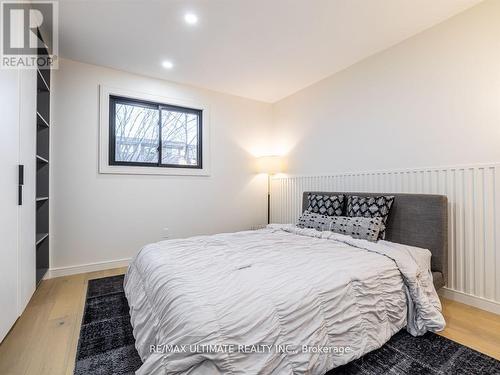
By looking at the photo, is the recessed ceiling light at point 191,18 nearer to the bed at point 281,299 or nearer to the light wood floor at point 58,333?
the bed at point 281,299

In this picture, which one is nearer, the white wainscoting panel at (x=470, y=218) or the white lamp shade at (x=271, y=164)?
the white wainscoting panel at (x=470, y=218)

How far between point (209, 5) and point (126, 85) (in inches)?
65.1

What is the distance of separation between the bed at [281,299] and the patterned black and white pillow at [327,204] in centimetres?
56

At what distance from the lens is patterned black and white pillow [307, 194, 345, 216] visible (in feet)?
8.82

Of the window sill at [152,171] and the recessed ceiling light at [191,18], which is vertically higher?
the recessed ceiling light at [191,18]

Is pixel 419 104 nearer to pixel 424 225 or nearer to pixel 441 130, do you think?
pixel 441 130

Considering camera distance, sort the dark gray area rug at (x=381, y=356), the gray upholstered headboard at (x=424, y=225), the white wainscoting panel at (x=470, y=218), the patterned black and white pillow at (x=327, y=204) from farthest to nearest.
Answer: the patterned black and white pillow at (x=327, y=204) < the gray upholstered headboard at (x=424, y=225) < the white wainscoting panel at (x=470, y=218) < the dark gray area rug at (x=381, y=356)

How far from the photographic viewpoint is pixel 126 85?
312 centimetres

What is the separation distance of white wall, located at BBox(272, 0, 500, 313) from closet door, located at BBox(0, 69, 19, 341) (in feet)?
9.97

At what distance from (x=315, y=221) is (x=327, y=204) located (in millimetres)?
267

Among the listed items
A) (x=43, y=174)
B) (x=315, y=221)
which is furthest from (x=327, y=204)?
(x=43, y=174)

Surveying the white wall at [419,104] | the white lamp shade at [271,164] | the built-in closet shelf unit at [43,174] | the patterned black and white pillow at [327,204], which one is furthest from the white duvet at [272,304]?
the white lamp shade at [271,164]

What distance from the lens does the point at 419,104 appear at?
237 cm

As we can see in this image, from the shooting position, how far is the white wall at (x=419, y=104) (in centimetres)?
197
